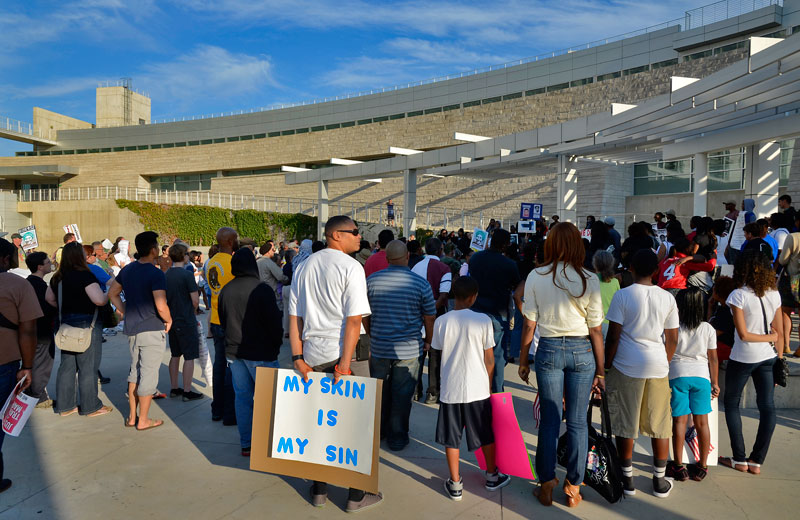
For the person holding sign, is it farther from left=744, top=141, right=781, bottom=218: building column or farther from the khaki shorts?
left=744, top=141, right=781, bottom=218: building column

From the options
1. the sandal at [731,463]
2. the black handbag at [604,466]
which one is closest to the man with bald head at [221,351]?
the black handbag at [604,466]

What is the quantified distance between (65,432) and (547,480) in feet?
15.4

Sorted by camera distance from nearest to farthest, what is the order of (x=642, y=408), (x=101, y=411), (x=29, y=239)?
(x=642, y=408), (x=101, y=411), (x=29, y=239)

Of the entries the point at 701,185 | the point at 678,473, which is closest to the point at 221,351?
the point at 678,473

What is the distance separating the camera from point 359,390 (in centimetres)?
375

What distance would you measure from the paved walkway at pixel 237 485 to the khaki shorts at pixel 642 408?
1.69 feet

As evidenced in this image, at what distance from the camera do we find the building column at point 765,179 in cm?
1217

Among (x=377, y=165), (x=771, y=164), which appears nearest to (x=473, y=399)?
(x=771, y=164)

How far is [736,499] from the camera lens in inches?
156

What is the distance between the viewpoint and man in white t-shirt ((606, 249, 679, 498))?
3.88 meters

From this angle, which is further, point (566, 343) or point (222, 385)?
point (222, 385)

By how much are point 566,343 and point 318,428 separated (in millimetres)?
1890

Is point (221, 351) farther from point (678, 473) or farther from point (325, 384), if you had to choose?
point (678, 473)

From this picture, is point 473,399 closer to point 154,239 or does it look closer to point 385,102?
point 154,239
